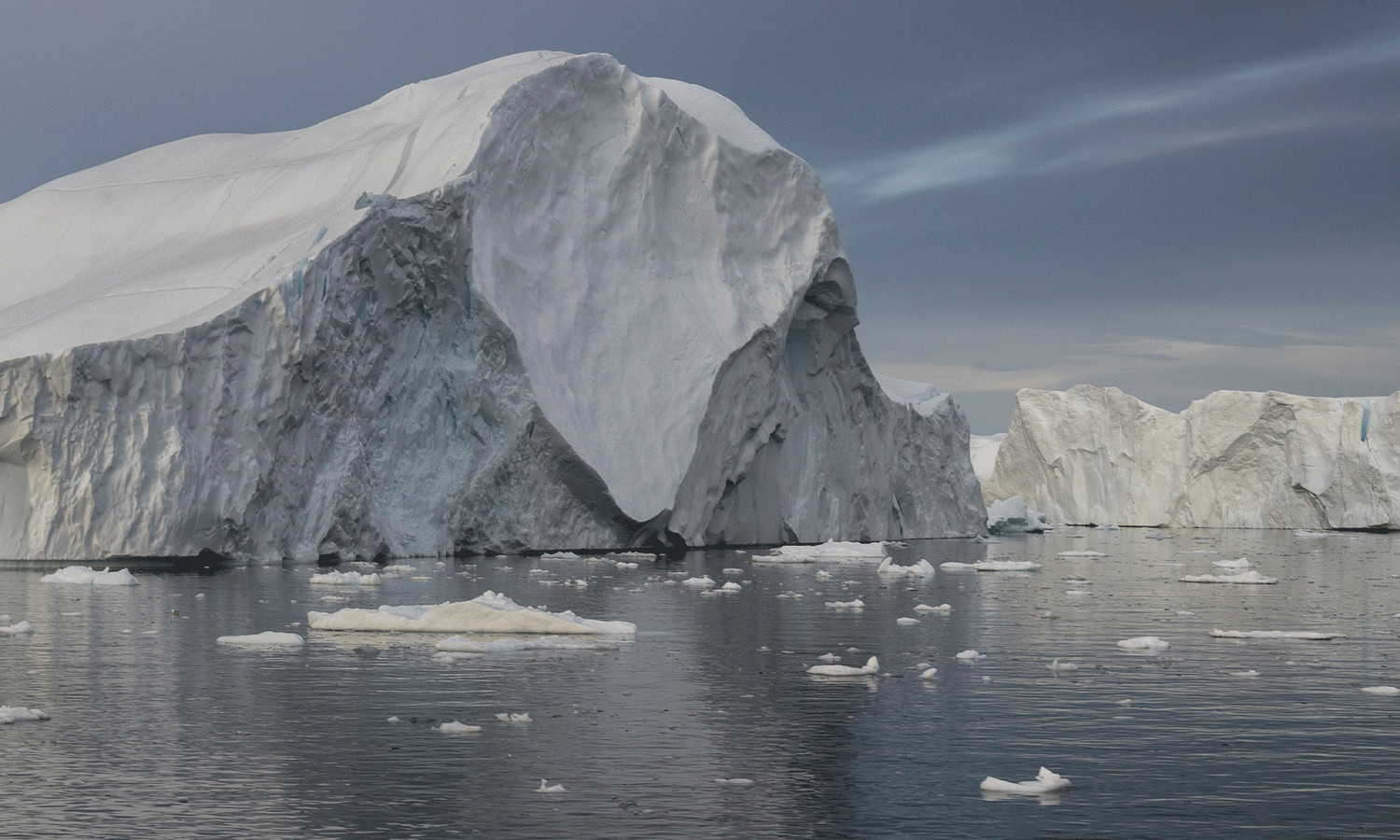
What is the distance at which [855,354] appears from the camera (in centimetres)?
3944

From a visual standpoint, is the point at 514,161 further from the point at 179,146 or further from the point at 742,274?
the point at 179,146

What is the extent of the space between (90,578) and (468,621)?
908cm

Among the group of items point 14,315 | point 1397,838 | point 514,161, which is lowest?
point 1397,838

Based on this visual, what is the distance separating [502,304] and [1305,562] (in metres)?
17.4

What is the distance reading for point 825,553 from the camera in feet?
93.3

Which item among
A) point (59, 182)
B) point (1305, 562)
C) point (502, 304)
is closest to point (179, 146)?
point (59, 182)

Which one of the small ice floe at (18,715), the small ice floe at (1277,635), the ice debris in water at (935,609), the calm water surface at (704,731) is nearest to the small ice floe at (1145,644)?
the calm water surface at (704,731)

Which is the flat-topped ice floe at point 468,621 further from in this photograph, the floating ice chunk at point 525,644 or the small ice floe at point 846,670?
the small ice floe at point 846,670

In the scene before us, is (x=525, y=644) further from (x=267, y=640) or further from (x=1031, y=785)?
(x=1031, y=785)

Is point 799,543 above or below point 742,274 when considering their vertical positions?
below

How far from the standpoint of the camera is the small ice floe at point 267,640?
1134 cm

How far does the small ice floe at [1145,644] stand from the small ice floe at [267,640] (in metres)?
6.87

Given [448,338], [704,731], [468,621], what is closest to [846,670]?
[704,731]

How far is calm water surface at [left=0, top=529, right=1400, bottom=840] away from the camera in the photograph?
5.69 metres
